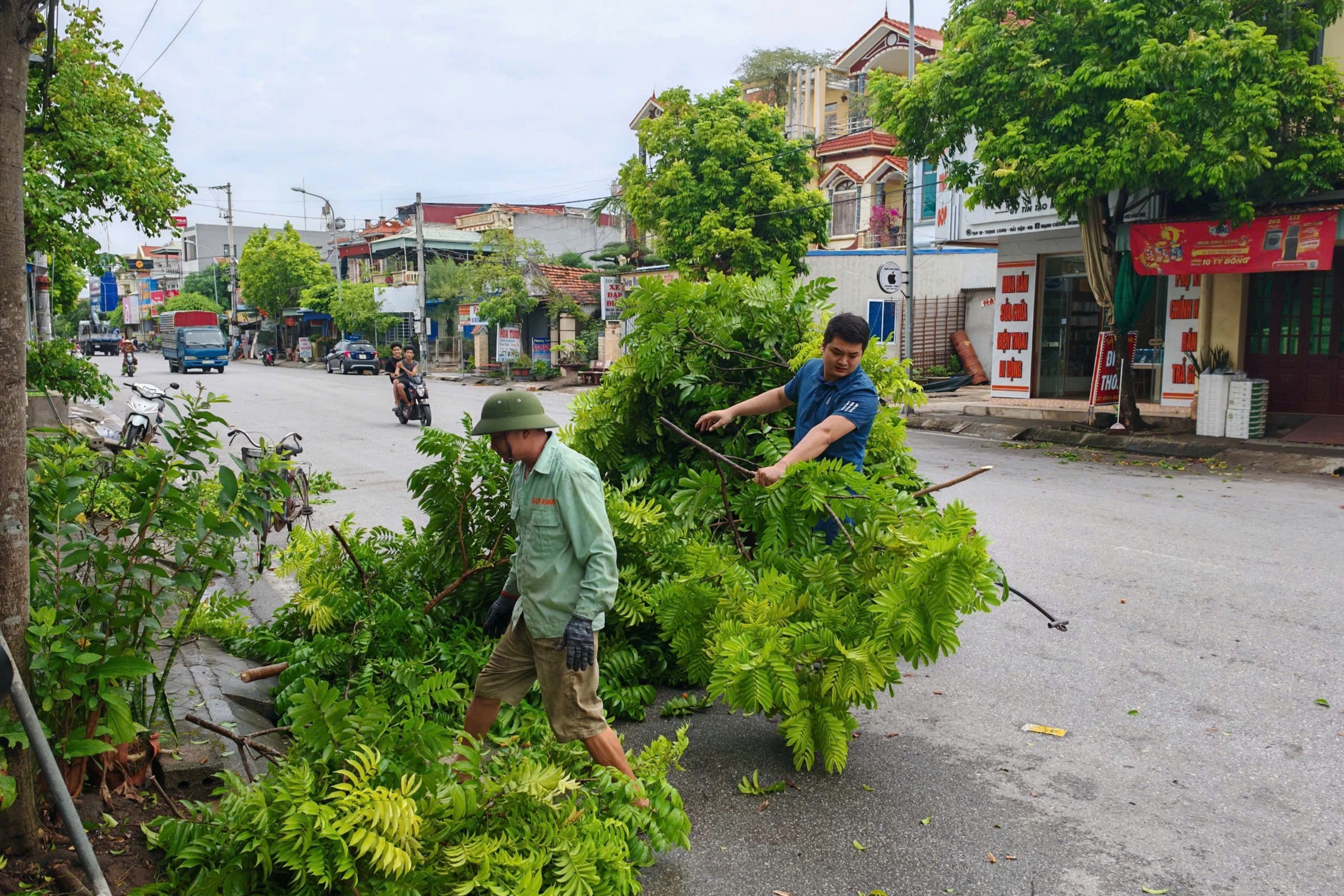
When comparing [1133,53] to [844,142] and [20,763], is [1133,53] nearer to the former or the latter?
[20,763]

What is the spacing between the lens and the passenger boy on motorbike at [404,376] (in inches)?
712

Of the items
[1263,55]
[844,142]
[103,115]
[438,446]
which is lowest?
[438,446]

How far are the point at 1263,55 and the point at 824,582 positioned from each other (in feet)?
40.4

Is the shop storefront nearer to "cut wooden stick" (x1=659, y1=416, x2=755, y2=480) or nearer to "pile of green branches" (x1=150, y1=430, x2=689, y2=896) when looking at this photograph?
"cut wooden stick" (x1=659, y1=416, x2=755, y2=480)

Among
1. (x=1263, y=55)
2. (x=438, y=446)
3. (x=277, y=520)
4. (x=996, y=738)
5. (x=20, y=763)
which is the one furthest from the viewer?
(x=1263, y=55)

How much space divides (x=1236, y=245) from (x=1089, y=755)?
12.8m

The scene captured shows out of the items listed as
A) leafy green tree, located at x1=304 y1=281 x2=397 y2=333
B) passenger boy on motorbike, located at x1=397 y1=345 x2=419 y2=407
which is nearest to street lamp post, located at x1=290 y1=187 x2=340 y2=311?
leafy green tree, located at x1=304 y1=281 x2=397 y2=333

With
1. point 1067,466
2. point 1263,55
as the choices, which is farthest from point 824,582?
point 1263,55

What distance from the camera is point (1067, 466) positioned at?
13.5 metres

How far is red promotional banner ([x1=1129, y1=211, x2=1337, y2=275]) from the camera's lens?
13.9 metres

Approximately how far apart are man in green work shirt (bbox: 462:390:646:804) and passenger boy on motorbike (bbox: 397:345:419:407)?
14854mm

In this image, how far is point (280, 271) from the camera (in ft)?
194

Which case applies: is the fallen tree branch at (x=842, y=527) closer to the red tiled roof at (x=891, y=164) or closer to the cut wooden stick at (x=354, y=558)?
the cut wooden stick at (x=354, y=558)

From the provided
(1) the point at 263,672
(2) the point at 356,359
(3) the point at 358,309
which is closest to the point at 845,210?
(2) the point at 356,359
